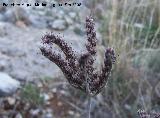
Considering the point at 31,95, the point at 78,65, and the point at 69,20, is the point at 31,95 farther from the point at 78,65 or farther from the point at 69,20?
the point at 78,65

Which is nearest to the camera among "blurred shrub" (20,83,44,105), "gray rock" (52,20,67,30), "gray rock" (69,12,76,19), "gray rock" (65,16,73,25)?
"blurred shrub" (20,83,44,105)

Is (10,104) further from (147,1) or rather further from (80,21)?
(147,1)

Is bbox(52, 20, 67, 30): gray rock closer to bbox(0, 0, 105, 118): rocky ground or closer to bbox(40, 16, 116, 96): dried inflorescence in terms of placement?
bbox(0, 0, 105, 118): rocky ground

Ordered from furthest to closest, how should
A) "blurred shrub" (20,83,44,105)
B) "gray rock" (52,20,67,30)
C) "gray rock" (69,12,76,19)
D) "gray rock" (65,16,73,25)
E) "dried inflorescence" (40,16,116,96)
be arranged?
"gray rock" (69,12,76,19)
"gray rock" (65,16,73,25)
"gray rock" (52,20,67,30)
"blurred shrub" (20,83,44,105)
"dried inflorescence" (40,16,116,96)

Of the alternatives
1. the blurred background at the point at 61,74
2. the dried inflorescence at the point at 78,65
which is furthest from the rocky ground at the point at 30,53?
the dried inflorescence at the point at 78,65

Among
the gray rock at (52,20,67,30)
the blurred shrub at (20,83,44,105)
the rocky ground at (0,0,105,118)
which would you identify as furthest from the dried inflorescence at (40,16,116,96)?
the gray rock at (52,20,67,30)

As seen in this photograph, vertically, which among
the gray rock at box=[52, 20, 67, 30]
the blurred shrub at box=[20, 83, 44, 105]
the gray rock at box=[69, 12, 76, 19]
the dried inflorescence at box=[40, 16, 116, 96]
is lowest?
→ the blurred shrub at box=[20, 83, 44, 105]

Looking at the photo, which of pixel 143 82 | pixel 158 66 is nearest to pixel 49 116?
pixel 143 82

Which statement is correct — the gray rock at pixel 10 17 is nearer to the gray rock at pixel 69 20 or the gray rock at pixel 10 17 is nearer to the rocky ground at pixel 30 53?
the rocky ground at pixel 30 53
